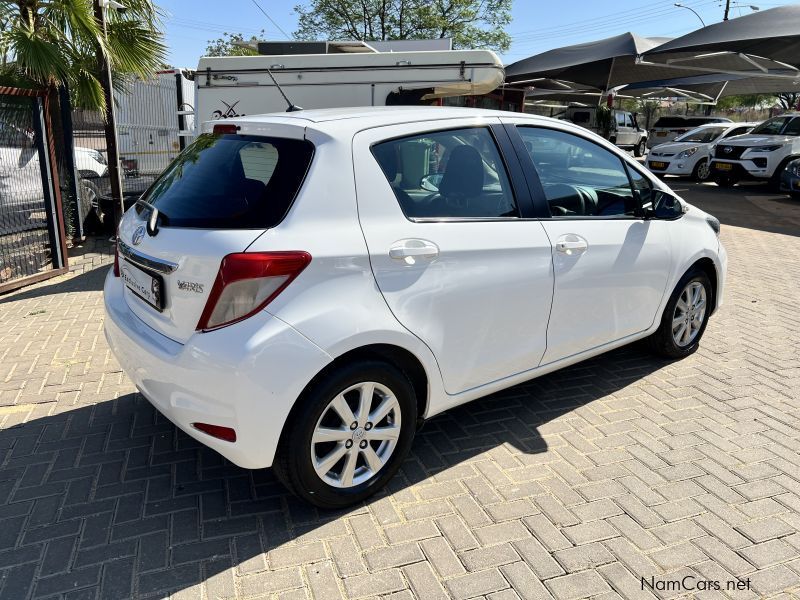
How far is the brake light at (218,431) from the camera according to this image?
7.75ft

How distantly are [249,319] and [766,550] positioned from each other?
91.5 inches

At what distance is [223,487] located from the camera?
2936 millimetres

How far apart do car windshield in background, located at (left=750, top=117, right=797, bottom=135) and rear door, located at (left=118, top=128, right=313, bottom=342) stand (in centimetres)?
1708

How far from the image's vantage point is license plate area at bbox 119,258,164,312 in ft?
8.56

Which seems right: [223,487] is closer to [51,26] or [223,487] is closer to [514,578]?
[514,578]

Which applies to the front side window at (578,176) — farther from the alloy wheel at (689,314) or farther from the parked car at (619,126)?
the parked car at (619,126)

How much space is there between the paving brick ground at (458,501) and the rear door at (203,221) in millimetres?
864

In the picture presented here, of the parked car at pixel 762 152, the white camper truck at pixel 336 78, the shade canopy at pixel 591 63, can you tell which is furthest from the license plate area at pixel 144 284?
the shade canopy at pixel 591 63

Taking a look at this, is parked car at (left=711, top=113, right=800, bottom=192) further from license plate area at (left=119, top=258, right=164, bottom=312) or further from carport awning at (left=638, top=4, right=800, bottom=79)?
license plate area at (left=119, top=258, right=164, bottom=312)

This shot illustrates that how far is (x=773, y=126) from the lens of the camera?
16156mm

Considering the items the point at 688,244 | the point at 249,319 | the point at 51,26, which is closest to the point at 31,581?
the point at 249,319

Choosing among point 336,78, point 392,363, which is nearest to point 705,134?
point 336,78

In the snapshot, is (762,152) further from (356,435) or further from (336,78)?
(356,435)

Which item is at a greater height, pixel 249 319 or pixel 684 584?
pixel 249 319
